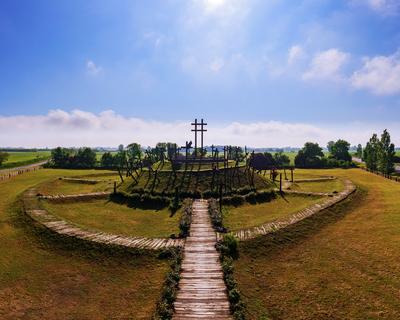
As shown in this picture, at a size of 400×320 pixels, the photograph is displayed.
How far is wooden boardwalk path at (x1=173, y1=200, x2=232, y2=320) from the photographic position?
14992mm

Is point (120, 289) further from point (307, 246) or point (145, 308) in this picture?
point (307, 246)

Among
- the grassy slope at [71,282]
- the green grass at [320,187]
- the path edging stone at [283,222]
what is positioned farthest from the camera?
the green grass at [320,187]

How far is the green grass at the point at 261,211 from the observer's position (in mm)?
29297

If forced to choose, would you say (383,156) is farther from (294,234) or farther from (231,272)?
(231,272)

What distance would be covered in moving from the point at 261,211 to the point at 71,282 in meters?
22.4

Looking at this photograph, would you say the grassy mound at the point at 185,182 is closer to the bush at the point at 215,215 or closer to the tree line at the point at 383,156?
the bush at the point at 215,215

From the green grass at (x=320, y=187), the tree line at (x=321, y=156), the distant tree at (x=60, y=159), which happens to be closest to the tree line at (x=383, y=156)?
the tree line at (x=321, y=156)

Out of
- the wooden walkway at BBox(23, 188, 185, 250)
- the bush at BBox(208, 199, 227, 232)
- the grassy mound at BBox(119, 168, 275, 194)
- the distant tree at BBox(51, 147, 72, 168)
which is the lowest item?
the wooden walkway at BBox(23, 188, 185, 250)

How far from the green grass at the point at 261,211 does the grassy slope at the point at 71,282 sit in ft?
36.7

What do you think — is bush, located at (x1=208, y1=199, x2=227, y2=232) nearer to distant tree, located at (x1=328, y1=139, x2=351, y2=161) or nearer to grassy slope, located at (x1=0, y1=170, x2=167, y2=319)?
grassy slope, located at (x1=0, y1=170, x2=167, y2=319)

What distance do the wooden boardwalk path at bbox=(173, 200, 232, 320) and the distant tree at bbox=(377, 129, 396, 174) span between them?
6937 cm

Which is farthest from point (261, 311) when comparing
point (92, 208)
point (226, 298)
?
point (92, 208)

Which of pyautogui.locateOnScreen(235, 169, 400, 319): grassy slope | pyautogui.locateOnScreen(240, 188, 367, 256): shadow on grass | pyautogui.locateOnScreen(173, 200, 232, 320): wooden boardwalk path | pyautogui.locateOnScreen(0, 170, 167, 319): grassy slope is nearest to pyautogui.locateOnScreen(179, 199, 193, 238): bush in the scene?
pyautogui.locateOnScreen(173, 200, 232, 320): wooden boardwalk path

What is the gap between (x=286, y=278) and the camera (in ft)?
61.7
